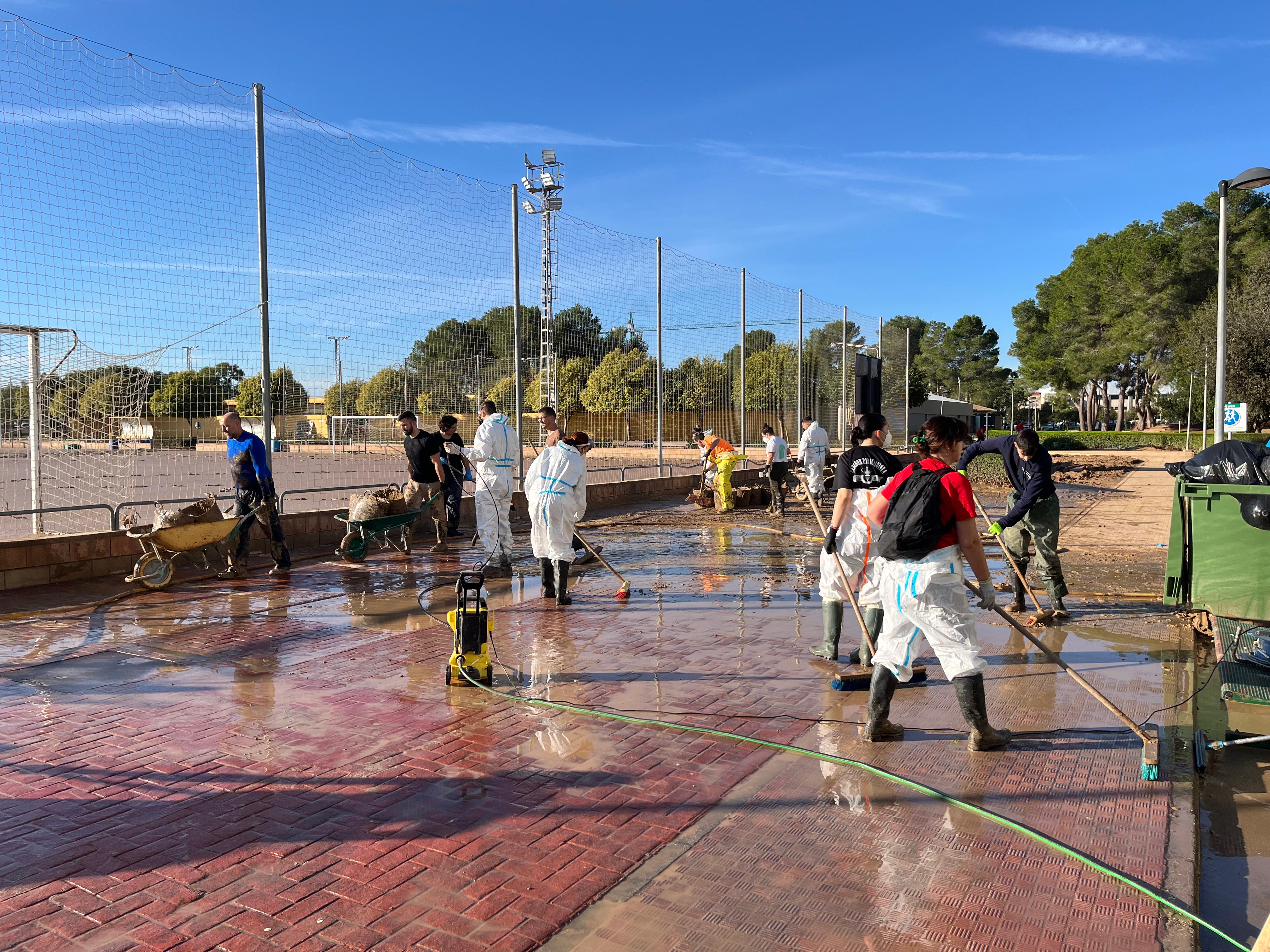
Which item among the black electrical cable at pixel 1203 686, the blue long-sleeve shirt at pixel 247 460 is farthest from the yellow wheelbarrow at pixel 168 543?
the black electrical cable at pixel 1203 686

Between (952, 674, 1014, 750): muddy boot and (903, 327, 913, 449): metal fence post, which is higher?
(903, 327, 913, 449): metal fence post

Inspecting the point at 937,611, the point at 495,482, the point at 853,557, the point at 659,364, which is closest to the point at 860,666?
the point at 853,557

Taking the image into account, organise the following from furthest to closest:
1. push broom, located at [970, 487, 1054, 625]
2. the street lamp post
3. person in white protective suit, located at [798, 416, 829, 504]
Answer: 1. person in white protective suit, located at [798, 416, 829, 504]
2. the street lamp post
3. push broom, located at [970, 487, 1054, 625]

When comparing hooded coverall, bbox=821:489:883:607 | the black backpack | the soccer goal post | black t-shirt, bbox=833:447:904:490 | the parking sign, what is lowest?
hooded coverall, bbox=821:489:883:607

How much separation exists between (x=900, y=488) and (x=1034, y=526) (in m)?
3.68

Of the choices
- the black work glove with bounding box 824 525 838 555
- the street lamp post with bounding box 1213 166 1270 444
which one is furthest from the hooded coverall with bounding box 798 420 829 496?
the black work glove with bounding box 824 525 838 555

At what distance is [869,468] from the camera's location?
5.59 m

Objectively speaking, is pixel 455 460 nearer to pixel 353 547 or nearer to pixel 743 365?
pixel 353 547

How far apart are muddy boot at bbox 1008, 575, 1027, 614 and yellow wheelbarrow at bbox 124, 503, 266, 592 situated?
7.74 m

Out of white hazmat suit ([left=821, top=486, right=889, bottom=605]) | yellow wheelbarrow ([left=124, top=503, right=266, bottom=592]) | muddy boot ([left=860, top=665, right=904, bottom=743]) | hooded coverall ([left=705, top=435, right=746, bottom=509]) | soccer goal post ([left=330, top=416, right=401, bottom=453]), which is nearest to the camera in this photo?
muddy boot ([left=860, top=665, right=904, bottom=743])

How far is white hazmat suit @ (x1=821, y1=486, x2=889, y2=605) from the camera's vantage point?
621cm

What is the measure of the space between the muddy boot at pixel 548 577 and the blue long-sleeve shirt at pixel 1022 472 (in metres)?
3.88

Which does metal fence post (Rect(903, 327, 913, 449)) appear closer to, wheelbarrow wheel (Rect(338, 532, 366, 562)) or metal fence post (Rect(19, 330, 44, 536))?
wheelbarrow wheel (Rect(338, 532, 366, 562))

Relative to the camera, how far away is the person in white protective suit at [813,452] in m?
15.6
